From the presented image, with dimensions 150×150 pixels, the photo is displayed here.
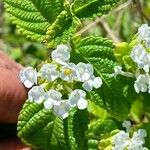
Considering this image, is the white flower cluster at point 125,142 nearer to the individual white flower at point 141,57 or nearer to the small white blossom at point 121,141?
the small white blossom at point 121,141

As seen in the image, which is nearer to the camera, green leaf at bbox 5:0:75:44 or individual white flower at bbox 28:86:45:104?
individual white flower at bbox 28:86:45:104

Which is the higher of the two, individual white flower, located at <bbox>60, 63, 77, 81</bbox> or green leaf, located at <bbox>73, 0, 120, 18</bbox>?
green leaf, located at <bbox>73, 0, 120, 18</bbox>

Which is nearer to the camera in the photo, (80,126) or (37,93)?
(37,93)

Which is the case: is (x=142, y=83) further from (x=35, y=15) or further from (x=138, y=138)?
(x=35, y=15)

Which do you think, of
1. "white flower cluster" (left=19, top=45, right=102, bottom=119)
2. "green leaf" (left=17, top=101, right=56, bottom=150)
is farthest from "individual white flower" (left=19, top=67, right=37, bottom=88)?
"green leaf" (left=17, top=101, right=56, bottom=150)

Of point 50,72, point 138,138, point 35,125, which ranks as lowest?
point 138,138

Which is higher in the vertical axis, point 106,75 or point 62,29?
point 62,29

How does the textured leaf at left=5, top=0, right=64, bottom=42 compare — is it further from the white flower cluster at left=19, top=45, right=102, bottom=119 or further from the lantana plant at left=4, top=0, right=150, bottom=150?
the white flower cluster at left=19, top=45, right=102, bottom=119

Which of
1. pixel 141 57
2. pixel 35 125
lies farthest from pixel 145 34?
pixel 35 125

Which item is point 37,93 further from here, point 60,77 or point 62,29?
point 62,29
